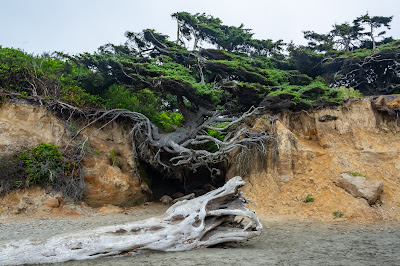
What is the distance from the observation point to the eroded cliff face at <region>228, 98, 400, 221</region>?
395 inches

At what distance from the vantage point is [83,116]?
1240 cm

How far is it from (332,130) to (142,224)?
9875 millimetres

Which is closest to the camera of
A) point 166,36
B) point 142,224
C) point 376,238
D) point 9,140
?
point 142,224

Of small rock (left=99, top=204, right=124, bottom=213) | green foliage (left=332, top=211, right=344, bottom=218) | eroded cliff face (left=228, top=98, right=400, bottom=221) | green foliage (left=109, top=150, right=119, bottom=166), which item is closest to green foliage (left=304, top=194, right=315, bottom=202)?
eroded cliff face (left=228, top=98, right=400, bottom=221)

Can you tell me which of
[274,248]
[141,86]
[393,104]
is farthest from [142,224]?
[393,104]

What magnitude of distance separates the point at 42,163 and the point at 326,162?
36.5ft

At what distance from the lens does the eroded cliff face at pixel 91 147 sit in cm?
1048

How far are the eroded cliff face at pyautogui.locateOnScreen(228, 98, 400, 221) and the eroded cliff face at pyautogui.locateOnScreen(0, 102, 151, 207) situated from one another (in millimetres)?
4940

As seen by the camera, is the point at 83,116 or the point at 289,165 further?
the point at 83,116

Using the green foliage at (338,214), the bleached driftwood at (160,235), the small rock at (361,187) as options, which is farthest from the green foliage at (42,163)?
the small rock at (361,187)

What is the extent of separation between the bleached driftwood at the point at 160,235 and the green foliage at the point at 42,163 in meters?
5.54

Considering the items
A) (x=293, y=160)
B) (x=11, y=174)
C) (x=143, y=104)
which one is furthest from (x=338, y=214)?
(x=11, y=174)

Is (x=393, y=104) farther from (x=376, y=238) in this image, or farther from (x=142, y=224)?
(x=142, y=224)

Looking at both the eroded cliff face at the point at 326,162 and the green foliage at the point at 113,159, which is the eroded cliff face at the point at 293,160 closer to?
the eroded cliff face at the point at 326,162
